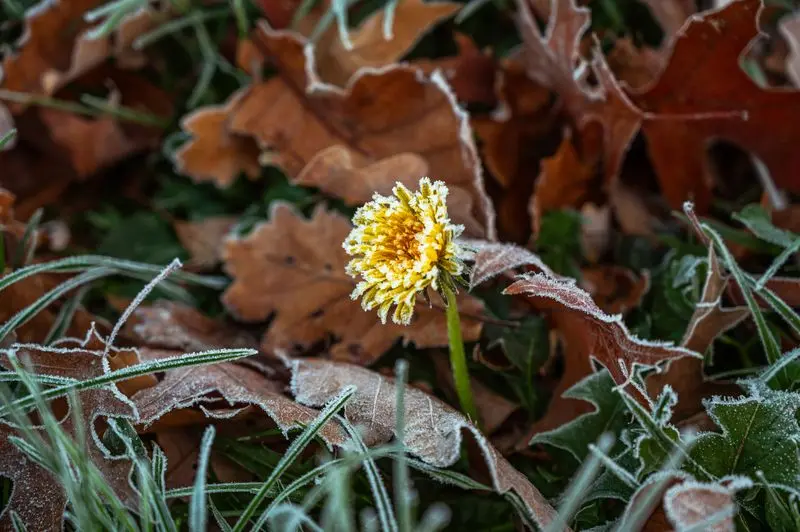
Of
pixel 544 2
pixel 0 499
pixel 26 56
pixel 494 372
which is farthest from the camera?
pixel 26 56

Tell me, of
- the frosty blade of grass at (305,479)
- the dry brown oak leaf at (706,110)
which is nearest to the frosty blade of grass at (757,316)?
the dry brown oak leaf at (706,110)

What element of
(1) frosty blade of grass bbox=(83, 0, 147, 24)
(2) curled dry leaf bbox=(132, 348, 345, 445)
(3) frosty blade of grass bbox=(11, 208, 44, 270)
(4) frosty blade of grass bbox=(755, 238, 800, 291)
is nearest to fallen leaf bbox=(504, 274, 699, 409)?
(4) frosty blade of grass bbox=(755, 238, 800, 291)

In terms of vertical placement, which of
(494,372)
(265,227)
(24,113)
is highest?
(24,113)

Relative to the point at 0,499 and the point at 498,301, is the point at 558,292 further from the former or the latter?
the point at 0,499

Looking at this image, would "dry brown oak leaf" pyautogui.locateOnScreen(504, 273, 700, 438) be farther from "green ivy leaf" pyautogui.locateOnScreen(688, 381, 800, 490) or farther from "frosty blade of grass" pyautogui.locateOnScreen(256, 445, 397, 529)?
"frosty blade of grass" pyautogui.locateOnScreen(256, 445, 397, 529)

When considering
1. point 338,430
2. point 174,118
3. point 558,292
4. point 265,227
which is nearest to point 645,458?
point 558,292

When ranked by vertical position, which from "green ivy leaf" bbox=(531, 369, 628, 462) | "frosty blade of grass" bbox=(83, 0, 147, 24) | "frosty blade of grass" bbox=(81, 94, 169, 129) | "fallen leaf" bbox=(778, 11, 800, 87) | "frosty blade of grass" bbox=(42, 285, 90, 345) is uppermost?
"frosty blade of grass" bbox=(83, 0, 147, 24)

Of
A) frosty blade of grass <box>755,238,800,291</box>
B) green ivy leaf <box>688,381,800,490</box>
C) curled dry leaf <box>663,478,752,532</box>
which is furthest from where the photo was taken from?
frosty blade of grass <box>755,238,800,291</box>
